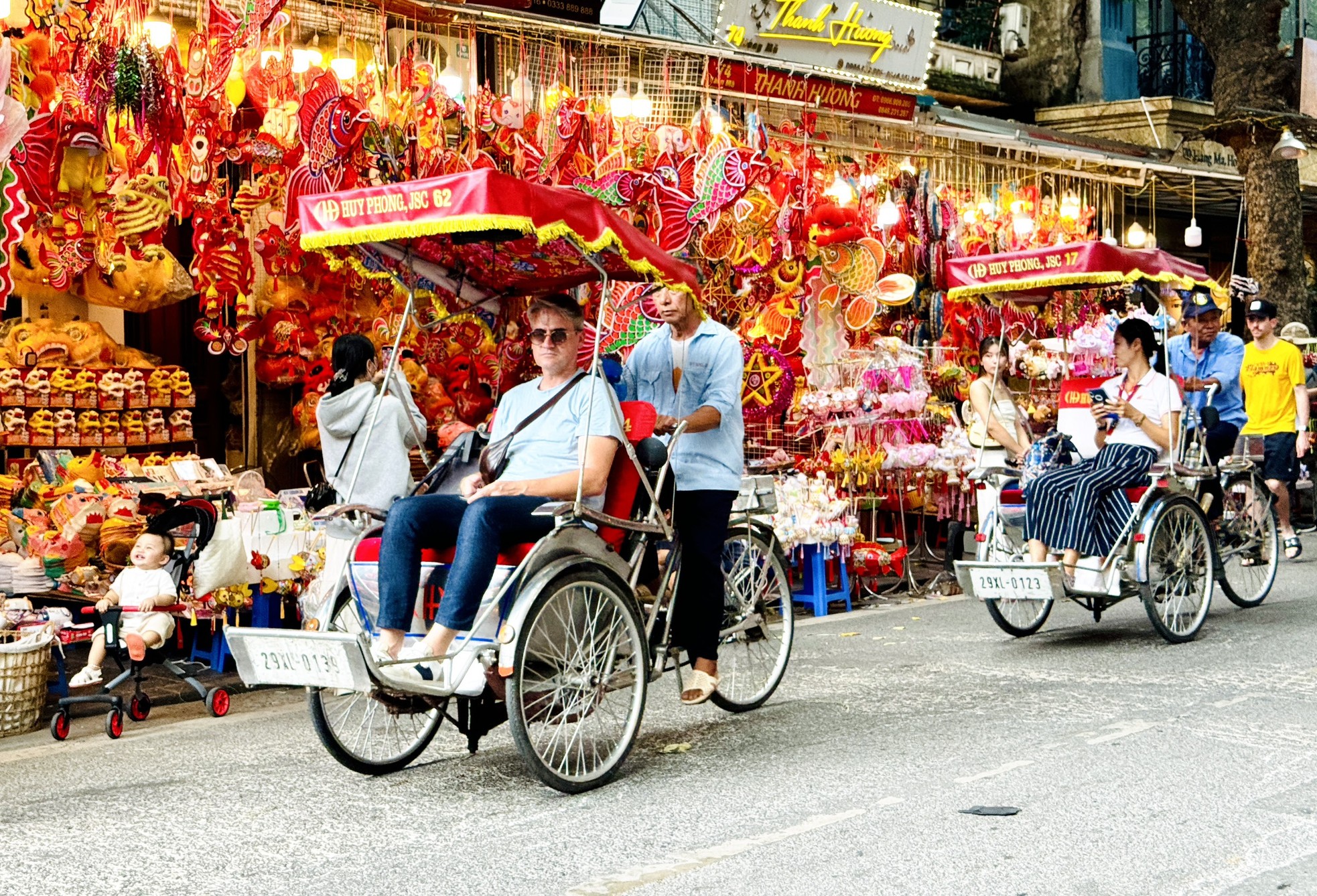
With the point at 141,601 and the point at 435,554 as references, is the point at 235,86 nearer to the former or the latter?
the point at 141,601

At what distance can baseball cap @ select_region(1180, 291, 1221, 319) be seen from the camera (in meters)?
10.6

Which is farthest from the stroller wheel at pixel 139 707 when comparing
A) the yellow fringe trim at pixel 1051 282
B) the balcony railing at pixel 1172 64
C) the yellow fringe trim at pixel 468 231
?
the balcony railing at pixel 1172 64

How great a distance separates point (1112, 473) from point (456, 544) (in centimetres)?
393

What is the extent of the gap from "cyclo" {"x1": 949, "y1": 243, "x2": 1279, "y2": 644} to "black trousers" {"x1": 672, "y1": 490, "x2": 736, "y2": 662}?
2113mm

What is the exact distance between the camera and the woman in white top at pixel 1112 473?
26.3ft

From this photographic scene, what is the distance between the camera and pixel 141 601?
23.4 feet

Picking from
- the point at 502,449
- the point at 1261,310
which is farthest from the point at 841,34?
the point at 502,449

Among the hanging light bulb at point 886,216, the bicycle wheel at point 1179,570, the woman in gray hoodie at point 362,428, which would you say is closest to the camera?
the woman in gray hoodie at point 362,428

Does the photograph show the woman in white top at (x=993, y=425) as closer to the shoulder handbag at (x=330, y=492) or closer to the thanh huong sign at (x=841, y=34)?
the shoulder handbag at (x=330, y=492)

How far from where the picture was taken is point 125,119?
8766 mm

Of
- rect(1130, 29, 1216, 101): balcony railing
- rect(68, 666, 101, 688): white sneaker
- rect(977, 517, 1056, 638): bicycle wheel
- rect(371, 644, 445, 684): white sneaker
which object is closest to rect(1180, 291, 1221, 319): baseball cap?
rect(977, 517, 1056, 638): bicycle wheel

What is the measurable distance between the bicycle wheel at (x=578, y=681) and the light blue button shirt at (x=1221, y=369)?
5.64 meters

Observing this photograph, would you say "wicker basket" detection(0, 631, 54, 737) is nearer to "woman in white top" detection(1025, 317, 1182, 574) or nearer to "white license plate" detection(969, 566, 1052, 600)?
"white license plate" detection(969, 566, 1052, 600)

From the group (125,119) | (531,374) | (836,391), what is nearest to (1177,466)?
(836,391)
